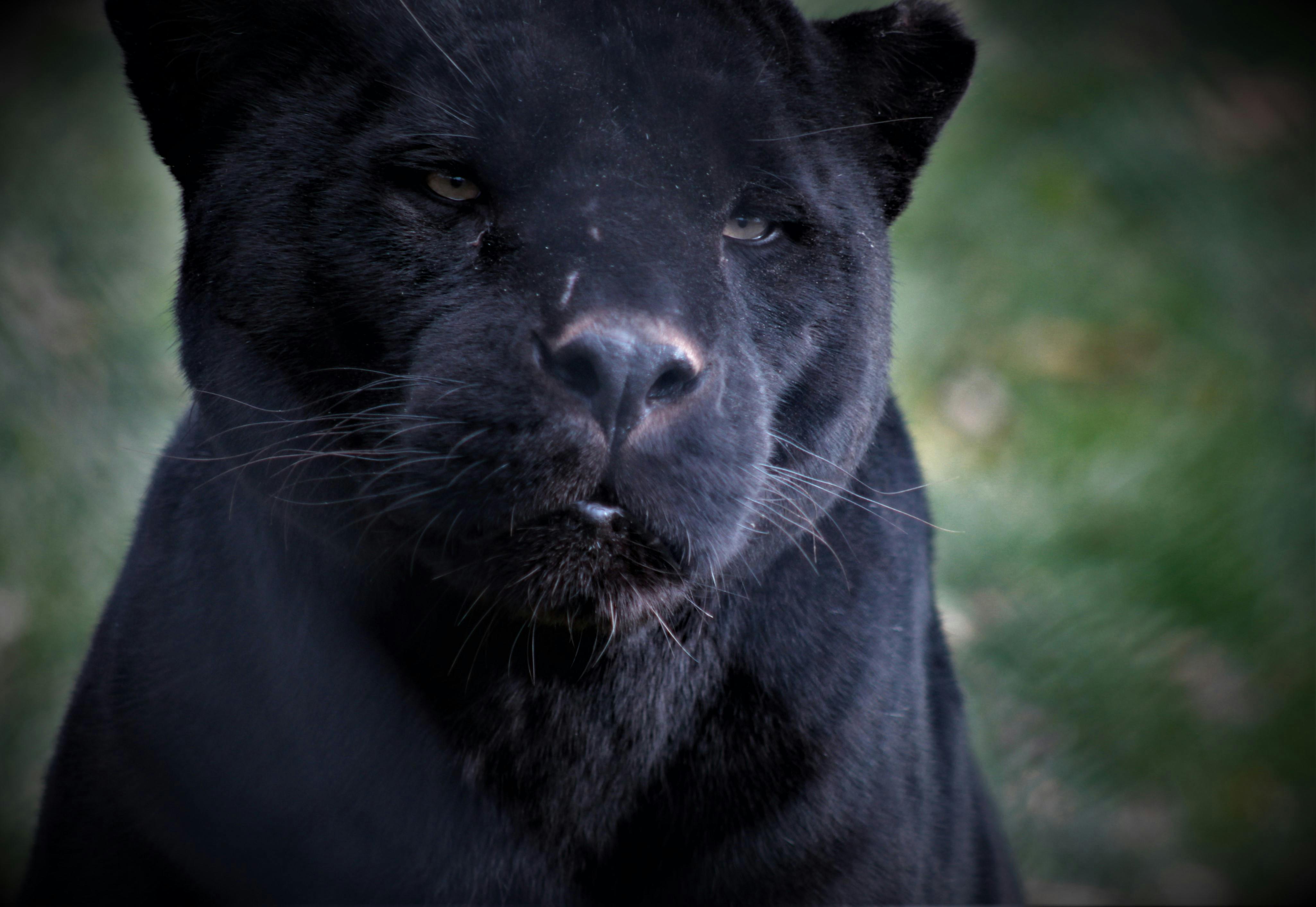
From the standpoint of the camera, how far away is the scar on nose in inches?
50.6

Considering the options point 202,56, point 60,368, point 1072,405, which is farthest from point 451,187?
point 1072,405

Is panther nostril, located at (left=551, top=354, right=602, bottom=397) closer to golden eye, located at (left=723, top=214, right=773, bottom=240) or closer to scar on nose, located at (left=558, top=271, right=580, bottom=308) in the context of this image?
scar on nose, located at (left=558, top=271, right=580, bottom=308)

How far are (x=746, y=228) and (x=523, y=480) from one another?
21.9 inches

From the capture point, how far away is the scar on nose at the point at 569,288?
1284 millimetres

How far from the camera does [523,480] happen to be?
4.23 ft

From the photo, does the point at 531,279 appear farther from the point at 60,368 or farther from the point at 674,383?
the point at 60,368

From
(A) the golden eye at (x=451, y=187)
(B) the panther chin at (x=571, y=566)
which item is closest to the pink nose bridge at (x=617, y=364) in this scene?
(B) the panther chin at (x=571, y=566)

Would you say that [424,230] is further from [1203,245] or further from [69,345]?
[1203,245]

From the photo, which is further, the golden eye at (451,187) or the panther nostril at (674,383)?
the golden eye at (451,187)

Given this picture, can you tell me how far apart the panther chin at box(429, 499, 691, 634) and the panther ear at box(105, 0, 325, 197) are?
756 millimetres

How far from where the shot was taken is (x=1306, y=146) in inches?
147

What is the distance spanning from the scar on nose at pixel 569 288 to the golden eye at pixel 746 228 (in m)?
0.31

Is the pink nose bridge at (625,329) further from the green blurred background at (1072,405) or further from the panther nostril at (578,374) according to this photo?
the green blurred background at (1072,405)

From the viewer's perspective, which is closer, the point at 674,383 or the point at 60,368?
the point at 674,383
